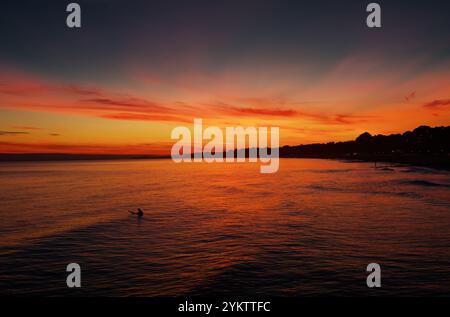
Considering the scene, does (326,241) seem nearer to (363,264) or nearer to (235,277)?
(363,264)

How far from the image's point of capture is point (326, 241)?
75.4 feet

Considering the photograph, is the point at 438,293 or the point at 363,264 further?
the point at 363,264

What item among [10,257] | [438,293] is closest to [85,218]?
[10,257]

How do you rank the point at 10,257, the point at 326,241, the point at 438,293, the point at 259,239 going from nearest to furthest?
1. the point at 438,293
2. the point at 10,257
3. the point at 326,241
4. the point at 259,239

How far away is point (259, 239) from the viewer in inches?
964

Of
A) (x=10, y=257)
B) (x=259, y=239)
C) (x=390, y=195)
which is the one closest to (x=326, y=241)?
(x=259, y=239)

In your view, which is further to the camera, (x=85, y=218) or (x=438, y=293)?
(x=85, y=218)

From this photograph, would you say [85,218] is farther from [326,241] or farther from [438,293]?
[438,293]

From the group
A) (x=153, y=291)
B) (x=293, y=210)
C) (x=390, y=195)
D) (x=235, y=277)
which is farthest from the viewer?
(x=390, y=195)

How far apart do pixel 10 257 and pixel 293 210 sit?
26.7 m
